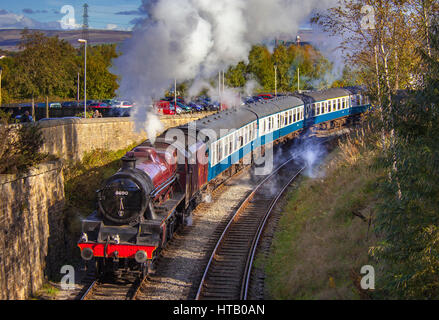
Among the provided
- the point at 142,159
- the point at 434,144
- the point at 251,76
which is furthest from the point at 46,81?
the point at 251,76

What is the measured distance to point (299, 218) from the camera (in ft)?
53.7

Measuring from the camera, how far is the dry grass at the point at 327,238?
11.0m

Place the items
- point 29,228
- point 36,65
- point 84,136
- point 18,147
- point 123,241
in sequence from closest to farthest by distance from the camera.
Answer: point 123,241 < point 29,228 < point 18,147 < point 84,136 < point 36,65

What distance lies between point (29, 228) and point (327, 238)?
316 inches

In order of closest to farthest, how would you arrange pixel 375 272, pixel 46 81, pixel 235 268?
pixel 375 272 < pixel 235 268 < pixel 46 81

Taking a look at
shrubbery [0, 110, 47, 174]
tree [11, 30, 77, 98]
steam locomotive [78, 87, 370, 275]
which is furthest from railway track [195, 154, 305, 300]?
tree [11, 30, 77, 98]

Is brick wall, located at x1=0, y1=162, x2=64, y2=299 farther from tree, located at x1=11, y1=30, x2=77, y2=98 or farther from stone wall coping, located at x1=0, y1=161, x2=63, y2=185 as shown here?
tree, located at x1=11, y1=30, x2=77, y2=98

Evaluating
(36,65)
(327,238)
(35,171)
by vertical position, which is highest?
(36,65)

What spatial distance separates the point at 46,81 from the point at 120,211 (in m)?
19.3

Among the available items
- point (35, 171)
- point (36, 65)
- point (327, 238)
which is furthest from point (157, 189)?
point (36, 65)

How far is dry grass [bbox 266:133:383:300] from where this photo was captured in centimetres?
1100

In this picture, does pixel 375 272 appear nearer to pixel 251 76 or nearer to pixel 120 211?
pixel 120 211

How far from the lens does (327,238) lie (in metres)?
13.5

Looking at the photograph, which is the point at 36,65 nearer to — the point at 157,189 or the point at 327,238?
the point at 157,189
